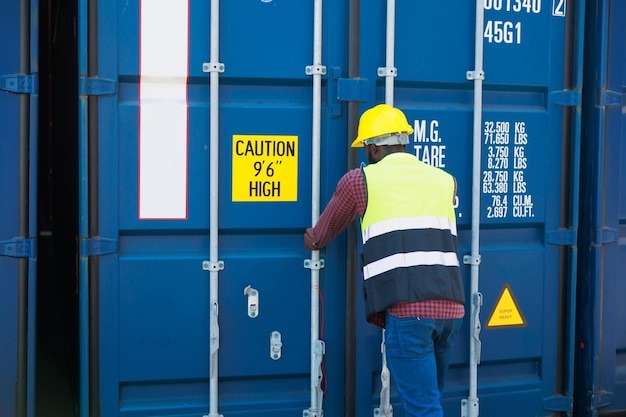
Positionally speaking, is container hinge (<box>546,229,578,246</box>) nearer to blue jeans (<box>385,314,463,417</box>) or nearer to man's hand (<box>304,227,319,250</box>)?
blue jeans (<box>385,314,463,417</box>)

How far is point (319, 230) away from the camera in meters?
3.41

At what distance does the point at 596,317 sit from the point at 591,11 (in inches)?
65.5

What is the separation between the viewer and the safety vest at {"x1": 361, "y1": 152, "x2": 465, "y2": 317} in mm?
3070

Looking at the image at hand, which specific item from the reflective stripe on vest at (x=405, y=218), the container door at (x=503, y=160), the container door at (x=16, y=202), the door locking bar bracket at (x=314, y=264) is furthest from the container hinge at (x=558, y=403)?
the container door at (x=16, y=202)

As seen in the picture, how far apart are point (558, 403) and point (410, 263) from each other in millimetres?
1555

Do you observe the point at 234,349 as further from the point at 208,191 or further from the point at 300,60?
the point at 300,60

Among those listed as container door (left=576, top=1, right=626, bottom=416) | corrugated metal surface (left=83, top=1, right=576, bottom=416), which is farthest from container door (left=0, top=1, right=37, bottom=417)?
container door (left=576, top=1, right=626, bottom=416)

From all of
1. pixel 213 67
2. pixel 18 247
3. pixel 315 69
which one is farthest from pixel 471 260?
pixel 18 247

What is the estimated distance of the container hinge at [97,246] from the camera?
136 inches

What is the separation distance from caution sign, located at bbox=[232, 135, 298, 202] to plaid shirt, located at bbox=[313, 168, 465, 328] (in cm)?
29

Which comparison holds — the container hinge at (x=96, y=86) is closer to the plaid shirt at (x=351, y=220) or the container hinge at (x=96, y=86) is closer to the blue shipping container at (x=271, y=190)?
the blue shipping container at (x=271, y=190)

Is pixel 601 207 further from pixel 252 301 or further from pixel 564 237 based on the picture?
pixel 252 301

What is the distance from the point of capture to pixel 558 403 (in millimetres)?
4004

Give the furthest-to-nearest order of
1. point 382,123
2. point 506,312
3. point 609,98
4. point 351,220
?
point 609,98 → point 506,312 → point 351,220 → point 382,123
